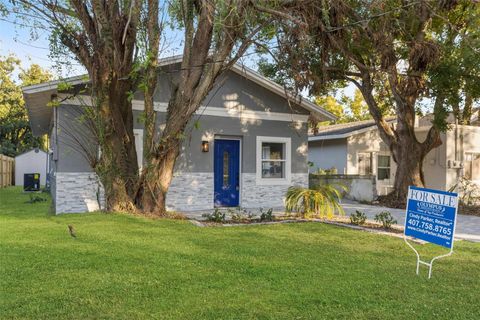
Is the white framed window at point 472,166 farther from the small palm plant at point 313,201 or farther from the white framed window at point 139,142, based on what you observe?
the white framed window at point 139,142

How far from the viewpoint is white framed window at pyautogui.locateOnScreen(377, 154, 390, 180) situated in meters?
18.4

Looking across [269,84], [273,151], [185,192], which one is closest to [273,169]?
[273,151]

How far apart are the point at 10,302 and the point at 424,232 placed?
5.01 metres

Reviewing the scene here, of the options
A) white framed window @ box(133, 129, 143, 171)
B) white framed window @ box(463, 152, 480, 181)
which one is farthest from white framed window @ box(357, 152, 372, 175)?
white framed window @ box(133, 129, 143, 171)

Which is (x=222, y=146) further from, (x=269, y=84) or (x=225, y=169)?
(x=269, y=84)

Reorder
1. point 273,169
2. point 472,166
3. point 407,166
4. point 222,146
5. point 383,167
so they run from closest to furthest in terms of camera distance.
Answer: point 222,146
point 273,169
point 407,166
point 383,167
point 472,166

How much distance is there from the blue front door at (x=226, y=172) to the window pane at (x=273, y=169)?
Answer: 0.96m

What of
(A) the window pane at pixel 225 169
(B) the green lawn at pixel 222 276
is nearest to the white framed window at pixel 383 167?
(A) the window pane at pixel 225 169

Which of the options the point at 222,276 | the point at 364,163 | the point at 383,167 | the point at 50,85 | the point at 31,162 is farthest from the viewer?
the point at 31,162

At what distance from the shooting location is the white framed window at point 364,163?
1804 centimetres

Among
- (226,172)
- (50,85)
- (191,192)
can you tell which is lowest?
(191,192)

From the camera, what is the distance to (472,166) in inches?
756

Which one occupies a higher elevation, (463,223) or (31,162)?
(31,162)

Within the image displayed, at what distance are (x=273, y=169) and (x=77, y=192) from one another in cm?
613
